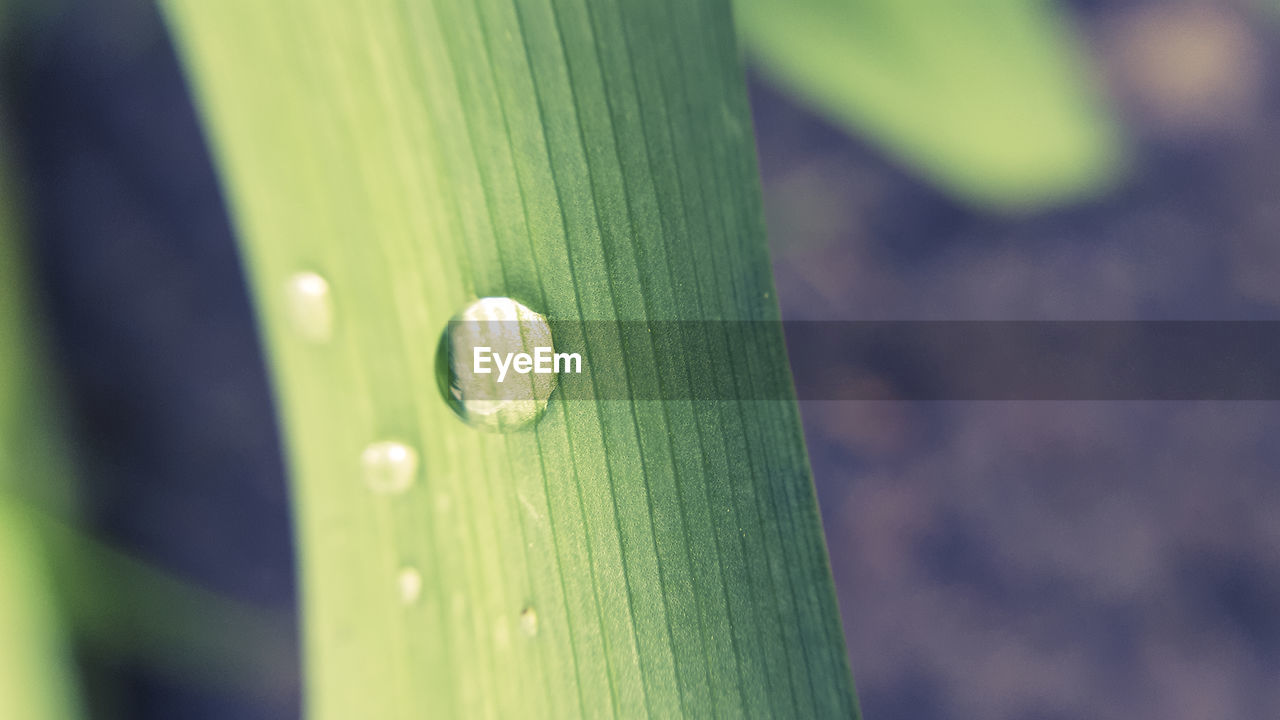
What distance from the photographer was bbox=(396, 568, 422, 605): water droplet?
25 centimetres

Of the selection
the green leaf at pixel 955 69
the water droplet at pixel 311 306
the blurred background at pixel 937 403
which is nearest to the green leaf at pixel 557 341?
the water droplet at pixel 311 306

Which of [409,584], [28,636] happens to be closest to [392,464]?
[409,584]

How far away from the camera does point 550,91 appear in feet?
0.76

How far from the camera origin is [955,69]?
21.0 inches

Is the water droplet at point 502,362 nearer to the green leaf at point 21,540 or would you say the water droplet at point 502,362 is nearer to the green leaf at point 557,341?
the green leaf at point 557,341

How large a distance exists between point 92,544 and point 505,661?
2.07ft

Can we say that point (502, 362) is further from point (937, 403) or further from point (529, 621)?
point (937, 403)

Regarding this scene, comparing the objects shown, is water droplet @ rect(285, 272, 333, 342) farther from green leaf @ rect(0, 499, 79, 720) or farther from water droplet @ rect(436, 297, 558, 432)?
green leaf @ rect(0, 499, 79, 720)

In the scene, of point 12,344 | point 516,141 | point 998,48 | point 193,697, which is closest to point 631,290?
point 516,141

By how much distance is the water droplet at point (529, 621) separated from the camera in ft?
0.79

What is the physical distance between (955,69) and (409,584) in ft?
1.57

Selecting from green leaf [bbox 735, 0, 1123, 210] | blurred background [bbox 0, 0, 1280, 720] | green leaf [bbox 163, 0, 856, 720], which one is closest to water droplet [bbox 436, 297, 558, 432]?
green leaf [bbox 163, 0, 856, 720]

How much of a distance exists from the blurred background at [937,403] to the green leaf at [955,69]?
5.4 inches

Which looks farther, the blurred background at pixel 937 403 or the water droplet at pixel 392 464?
the blurred background at pixel 937 403
